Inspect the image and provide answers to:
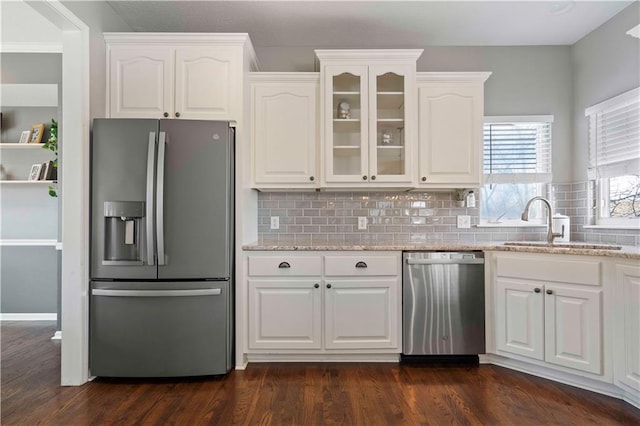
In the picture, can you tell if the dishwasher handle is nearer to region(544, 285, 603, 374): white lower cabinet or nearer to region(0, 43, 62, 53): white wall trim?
region(544, 285, 603, 374): white lower cabinet

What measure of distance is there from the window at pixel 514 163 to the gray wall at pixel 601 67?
9.2 inches

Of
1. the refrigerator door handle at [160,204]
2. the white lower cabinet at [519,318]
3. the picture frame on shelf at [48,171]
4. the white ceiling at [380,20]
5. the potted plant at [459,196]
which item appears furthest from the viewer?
the picture frame on shelf at [48,171]

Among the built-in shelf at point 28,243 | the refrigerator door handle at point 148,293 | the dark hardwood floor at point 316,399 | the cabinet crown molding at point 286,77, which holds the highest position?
the cabinet crown molding at point 286,77

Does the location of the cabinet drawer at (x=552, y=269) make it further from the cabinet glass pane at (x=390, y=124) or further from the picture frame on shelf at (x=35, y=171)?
the picture frame on shelf at (x=35, y=171)

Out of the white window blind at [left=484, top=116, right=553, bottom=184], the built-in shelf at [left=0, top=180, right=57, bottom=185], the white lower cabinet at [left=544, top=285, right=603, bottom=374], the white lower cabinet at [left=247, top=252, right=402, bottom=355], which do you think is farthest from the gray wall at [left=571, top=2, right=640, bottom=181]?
the built-in shelf at [left=0, top=180, right=57, bottom=185]

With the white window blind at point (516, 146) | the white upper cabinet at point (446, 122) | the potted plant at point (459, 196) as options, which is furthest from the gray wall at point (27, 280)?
the white window blind at point (516, 146)

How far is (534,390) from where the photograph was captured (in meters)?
2.25

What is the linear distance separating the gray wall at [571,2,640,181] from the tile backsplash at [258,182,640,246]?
0.45 m

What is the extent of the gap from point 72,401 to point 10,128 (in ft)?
10.7

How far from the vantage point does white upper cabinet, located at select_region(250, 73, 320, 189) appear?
112 inches

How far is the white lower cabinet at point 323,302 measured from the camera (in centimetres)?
258

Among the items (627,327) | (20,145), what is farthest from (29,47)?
(627,327)

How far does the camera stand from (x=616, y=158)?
9.12 feet

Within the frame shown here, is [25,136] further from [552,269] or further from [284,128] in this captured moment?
[552,269]
